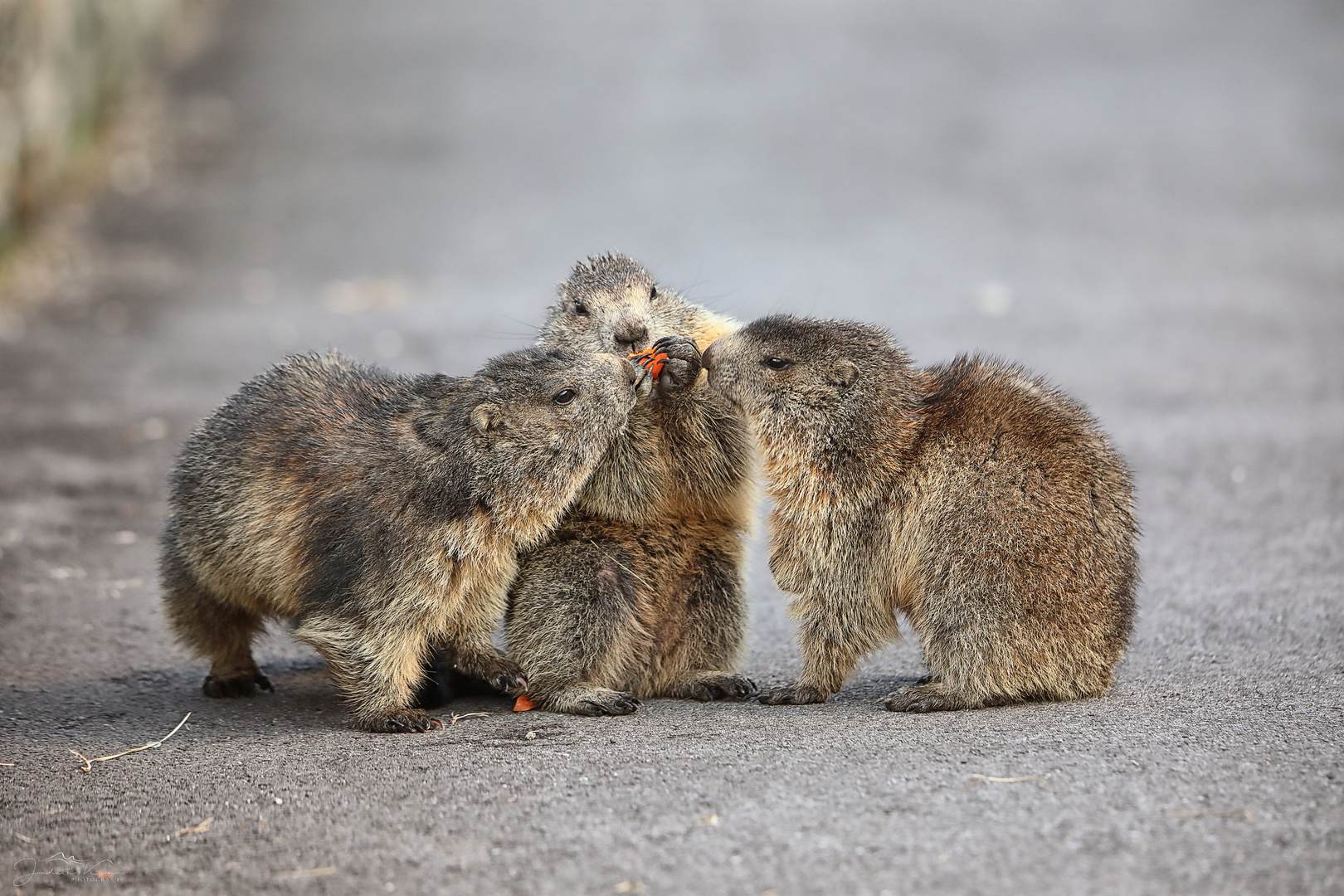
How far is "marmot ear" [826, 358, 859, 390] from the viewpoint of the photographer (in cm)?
664

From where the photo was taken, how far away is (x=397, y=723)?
628 cm

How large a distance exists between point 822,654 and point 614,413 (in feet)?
5.30

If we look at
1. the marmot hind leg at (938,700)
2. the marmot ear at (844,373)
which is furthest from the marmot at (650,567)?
the marmot hind leg at (938,700)

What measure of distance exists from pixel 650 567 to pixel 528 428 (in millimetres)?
1020

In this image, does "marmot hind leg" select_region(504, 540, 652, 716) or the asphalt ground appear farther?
"marmot hind leg" select_region(504, 540, 652, 716)

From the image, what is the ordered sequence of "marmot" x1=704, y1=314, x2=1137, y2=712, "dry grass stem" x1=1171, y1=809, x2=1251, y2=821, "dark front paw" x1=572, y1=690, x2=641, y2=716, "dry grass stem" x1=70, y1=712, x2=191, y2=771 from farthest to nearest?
"dark front paw" x1=572, y1=690, x2=641, y2=716
"marmot" x1=704, y1=314, x2=1137, y2=712
"dry grass stem" x1=70, y1=712, x2=191, y2=771
"dry grass stem" x1=1171, y1=809, x2=1251, y2=821

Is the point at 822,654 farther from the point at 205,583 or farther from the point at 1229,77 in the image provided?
the point at 1229,77

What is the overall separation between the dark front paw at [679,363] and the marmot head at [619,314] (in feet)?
1.35

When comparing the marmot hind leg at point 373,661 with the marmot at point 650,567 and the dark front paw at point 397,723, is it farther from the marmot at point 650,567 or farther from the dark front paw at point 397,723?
the marmot at point 650,567

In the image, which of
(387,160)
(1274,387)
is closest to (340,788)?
(1274,387)

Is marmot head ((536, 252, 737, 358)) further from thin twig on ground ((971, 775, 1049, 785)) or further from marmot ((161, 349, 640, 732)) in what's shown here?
thin twig on ground ((971, 775, 1049, 785))

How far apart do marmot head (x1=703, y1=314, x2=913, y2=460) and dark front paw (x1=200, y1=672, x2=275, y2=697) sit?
3057mm

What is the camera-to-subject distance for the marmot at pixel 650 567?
6645 millimetres

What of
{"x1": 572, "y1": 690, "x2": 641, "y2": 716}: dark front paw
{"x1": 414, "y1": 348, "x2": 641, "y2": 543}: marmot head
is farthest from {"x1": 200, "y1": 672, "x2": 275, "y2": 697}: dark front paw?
{"x1": 572, "y1": 690, "x2": 641, "y2": 716}: dark front paw
